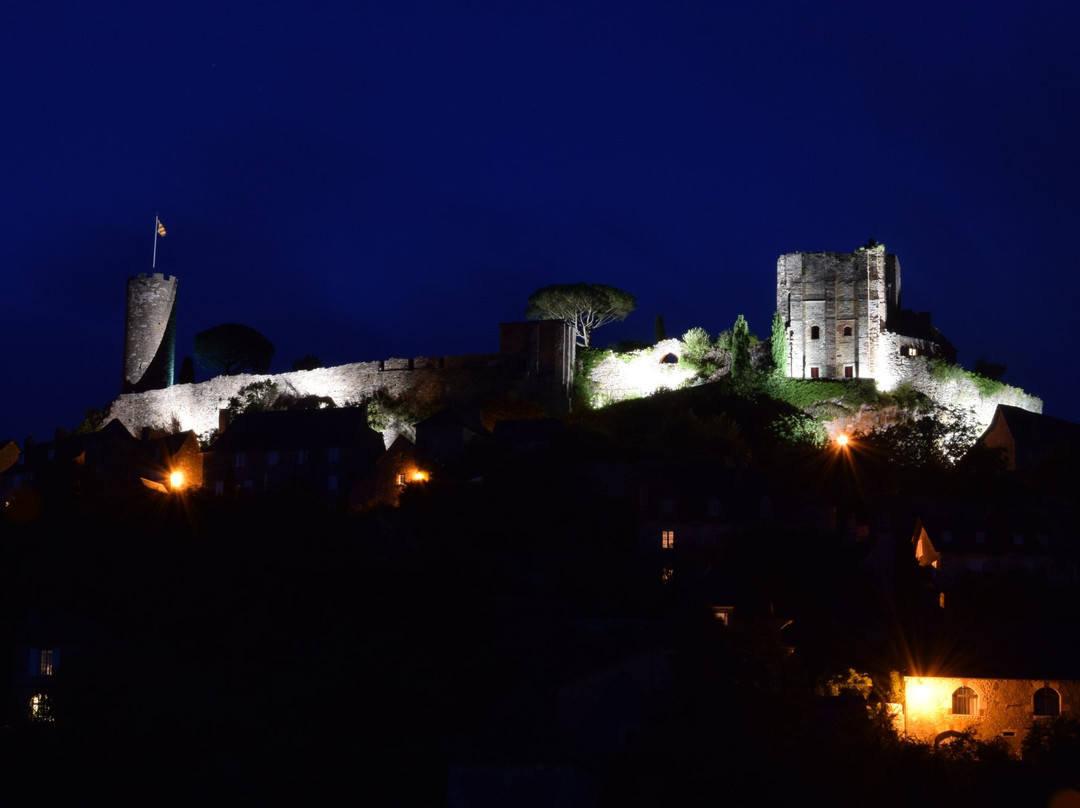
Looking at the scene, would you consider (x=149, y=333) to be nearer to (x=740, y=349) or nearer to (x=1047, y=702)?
(x=740, y=349)

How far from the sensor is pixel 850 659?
37781 mm

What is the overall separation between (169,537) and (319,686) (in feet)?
39.6

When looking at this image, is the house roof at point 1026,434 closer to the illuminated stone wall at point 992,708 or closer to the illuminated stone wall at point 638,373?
the illuminated stone wall at point 638,373

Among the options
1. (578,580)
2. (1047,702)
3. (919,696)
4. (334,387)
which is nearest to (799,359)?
(334,387)

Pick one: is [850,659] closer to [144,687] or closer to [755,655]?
[755,655]

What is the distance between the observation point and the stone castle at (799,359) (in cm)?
6238

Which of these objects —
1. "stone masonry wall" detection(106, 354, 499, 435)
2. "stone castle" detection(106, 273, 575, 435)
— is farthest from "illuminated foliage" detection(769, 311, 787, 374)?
"stone masonry wall" detection(106, 354, 499, 435)

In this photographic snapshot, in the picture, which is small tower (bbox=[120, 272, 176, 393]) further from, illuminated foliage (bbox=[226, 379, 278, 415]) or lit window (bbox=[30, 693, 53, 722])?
lit window (bbox=[30, 693, 53, 722])

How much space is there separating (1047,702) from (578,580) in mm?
12625

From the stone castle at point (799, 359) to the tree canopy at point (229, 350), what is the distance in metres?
17.5

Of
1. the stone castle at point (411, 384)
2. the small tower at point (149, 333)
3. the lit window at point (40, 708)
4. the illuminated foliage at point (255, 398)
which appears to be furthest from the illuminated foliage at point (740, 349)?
the lit window at point (40, 708)

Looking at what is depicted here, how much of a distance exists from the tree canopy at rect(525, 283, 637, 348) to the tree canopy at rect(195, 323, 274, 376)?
19.2 metres

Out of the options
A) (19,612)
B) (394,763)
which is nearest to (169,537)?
(19,612)

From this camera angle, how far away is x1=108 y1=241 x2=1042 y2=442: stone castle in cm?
6238
